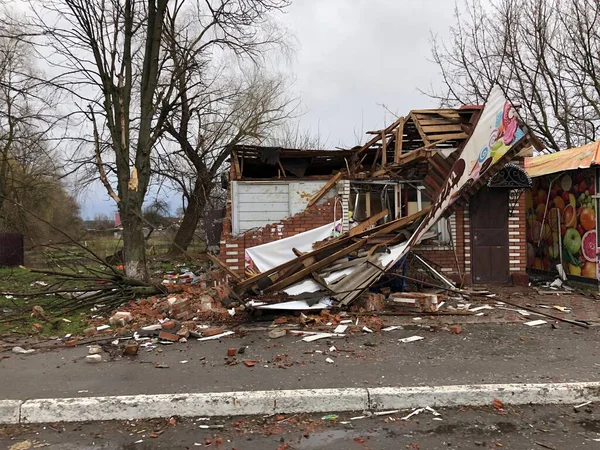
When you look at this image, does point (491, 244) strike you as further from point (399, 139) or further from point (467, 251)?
point (399, 139)

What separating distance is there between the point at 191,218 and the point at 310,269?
14.5m

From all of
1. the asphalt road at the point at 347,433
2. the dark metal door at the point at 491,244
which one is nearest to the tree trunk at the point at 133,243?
the asphalt road at the point at 347,433

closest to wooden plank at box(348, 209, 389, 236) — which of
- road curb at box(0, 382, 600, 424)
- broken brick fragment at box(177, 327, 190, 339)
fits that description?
broken brick fragment at box(177, 327, 190, 339)

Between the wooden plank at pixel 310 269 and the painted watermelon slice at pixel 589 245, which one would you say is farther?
the painted watermelon slice at pixel 589 245

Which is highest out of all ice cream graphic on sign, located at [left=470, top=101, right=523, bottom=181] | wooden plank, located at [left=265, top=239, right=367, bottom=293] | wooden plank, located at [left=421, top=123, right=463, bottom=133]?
wooden plank, located at [left=421, top=123, right=463, bottom=133]

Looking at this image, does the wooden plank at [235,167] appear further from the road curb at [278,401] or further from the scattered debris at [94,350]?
the road curb at [278,401]

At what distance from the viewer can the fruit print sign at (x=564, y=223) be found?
31.4 feet

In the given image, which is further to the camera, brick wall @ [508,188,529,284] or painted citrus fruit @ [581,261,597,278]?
brick wall @ [508,188,529,284]

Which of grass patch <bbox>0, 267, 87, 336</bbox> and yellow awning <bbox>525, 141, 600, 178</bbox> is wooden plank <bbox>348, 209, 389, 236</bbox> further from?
grass patch <bbox>0, 267, 87, 336</bbox>

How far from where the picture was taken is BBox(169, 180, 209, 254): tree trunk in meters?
20.0

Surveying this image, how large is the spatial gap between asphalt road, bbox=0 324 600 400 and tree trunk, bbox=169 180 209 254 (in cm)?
1447

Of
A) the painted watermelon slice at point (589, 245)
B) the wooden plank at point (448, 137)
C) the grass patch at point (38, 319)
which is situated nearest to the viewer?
the grass patch at point (38, 319)

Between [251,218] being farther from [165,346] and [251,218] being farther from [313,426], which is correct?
[313,426]

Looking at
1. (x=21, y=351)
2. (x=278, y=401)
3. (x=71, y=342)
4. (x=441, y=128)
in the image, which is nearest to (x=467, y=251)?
(x=441, y=128)
